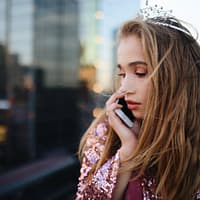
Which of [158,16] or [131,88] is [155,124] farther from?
[158,16]

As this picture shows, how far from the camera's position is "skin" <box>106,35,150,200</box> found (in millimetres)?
608

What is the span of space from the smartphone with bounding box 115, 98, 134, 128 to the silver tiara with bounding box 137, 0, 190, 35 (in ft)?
0.46

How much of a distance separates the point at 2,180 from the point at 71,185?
53 centimetres

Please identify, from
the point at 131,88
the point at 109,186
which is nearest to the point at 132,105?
the point at 131,88

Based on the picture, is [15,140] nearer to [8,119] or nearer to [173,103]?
[8,119]

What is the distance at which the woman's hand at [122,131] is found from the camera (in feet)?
2.01

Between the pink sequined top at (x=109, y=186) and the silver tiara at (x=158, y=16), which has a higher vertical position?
the silver tiara at (x=158, y=16)

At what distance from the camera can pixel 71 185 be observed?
315cm

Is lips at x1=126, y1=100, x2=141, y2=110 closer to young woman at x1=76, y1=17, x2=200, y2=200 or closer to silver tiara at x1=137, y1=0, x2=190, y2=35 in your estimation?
young woman at x1=76, y1=17, x2=200, y2=200

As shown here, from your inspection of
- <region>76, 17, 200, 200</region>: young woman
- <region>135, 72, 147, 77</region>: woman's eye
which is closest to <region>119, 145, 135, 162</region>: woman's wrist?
<region>76, 17, 200, 200</region>: young woman

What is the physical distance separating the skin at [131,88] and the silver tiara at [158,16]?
0.05 metres

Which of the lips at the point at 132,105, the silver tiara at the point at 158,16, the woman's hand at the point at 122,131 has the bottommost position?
the woman's hand at the point at 122,131

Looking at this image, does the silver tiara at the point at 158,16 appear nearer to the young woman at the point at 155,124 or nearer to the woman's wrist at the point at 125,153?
the young woman at the point at 155,124

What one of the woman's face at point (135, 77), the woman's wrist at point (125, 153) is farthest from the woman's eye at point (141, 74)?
the woman's wrist at point (125, 153)
